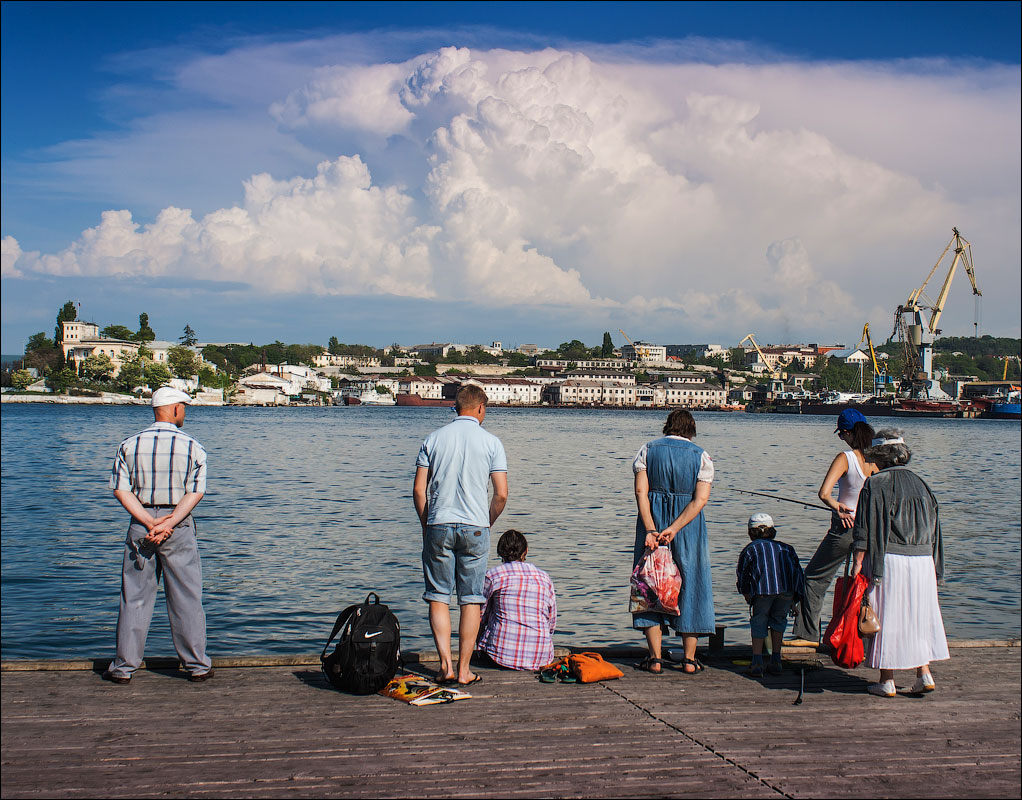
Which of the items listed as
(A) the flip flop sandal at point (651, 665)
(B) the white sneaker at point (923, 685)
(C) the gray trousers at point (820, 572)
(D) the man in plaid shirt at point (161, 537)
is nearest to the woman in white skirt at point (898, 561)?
(B) the white sneaker at point (923, 685)

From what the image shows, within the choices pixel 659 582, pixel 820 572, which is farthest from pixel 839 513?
pixel 659 582

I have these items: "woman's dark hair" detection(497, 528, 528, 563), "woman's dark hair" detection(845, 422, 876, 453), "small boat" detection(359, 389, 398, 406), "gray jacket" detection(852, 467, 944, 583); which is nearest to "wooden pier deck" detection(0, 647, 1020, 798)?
"woman's dark hair" detection(497, 528, 528, 563)

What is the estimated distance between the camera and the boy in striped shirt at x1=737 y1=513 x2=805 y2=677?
650cm

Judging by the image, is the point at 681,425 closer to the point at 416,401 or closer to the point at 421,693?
the point at 421,693

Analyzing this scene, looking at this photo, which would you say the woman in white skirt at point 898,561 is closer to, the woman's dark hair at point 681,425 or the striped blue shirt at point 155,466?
the woman's dark hair at point 681,425

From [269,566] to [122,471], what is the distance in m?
11.8

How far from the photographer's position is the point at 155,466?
19.6 feet

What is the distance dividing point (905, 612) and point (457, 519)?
3.05 m

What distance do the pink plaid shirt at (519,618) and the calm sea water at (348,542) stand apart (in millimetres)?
4318

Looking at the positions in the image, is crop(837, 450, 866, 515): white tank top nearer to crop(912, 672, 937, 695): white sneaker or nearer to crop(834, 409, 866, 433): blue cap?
crop(834, 409, 866, 433): blue cap

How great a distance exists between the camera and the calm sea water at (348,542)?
41.0 feet

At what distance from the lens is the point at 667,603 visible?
6379 mm

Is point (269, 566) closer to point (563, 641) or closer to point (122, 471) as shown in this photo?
point (563, 641)

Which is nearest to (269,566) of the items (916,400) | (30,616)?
(30,616)
